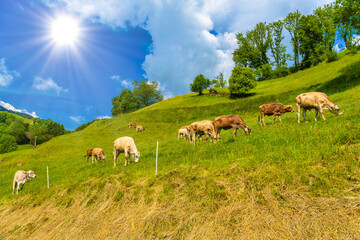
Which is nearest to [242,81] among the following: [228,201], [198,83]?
[198,83]

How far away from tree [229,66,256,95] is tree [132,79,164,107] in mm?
58129

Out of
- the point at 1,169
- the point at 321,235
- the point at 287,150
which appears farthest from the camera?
the point at 1,169

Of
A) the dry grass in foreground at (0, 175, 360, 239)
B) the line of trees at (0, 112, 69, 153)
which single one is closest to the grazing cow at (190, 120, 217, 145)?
the dry grass in foreground at (0, 175, 360, 239)

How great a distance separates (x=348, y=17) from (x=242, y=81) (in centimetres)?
3232

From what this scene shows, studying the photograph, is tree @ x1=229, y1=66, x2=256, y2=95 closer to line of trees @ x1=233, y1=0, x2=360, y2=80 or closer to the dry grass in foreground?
line of trees @ x1=233, y1=0, x2=360, y2=80

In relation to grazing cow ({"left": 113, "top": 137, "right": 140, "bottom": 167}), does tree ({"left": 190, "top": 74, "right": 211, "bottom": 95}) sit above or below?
above

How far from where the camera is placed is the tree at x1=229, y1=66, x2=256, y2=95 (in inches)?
2059

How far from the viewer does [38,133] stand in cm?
A: 9281

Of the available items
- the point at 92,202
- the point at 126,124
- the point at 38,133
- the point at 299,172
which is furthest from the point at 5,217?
the point at 38,133

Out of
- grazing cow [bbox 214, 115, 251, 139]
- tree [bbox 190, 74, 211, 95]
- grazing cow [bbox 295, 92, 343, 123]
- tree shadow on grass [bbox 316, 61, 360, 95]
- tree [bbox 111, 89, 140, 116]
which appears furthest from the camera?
tree [bbox 111, 89, 140, 116]

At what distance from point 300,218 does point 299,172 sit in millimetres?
1503

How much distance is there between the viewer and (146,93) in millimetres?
101750

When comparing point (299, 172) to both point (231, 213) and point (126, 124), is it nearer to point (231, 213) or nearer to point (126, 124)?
point (231, 213)

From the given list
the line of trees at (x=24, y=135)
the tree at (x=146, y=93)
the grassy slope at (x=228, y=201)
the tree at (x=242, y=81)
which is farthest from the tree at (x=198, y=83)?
the line of trees at (x=24, y=135)
